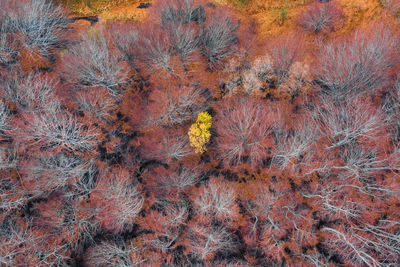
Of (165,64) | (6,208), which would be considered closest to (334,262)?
(165,64)

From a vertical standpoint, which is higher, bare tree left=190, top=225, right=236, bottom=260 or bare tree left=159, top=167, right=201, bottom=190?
bare tree left=159, top=167, right=201, bottom=190

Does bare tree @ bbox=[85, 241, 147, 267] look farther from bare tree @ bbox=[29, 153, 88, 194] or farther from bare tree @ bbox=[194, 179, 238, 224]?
bare tree @ bbox=[194, 179, 238, 224]

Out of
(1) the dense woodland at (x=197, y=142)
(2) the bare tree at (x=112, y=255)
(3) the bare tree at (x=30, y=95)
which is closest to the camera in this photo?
(1) the dense woodland at (x=197, y=142)

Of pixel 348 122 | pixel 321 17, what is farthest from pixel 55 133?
pixel 321 17

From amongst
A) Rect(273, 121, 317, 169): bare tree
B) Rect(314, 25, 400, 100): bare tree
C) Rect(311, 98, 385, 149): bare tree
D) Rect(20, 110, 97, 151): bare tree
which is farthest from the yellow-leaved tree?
Rect(314, 25, 400, 100): bare tree

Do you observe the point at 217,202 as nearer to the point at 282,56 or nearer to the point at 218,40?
the point at 282,56

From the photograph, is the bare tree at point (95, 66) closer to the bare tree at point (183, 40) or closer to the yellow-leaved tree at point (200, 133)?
the bare tree at point (183, 40)

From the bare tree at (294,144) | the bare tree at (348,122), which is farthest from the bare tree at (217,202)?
the bare tree at (348,122)

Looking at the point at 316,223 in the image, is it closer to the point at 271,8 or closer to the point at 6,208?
the point at 271,8
